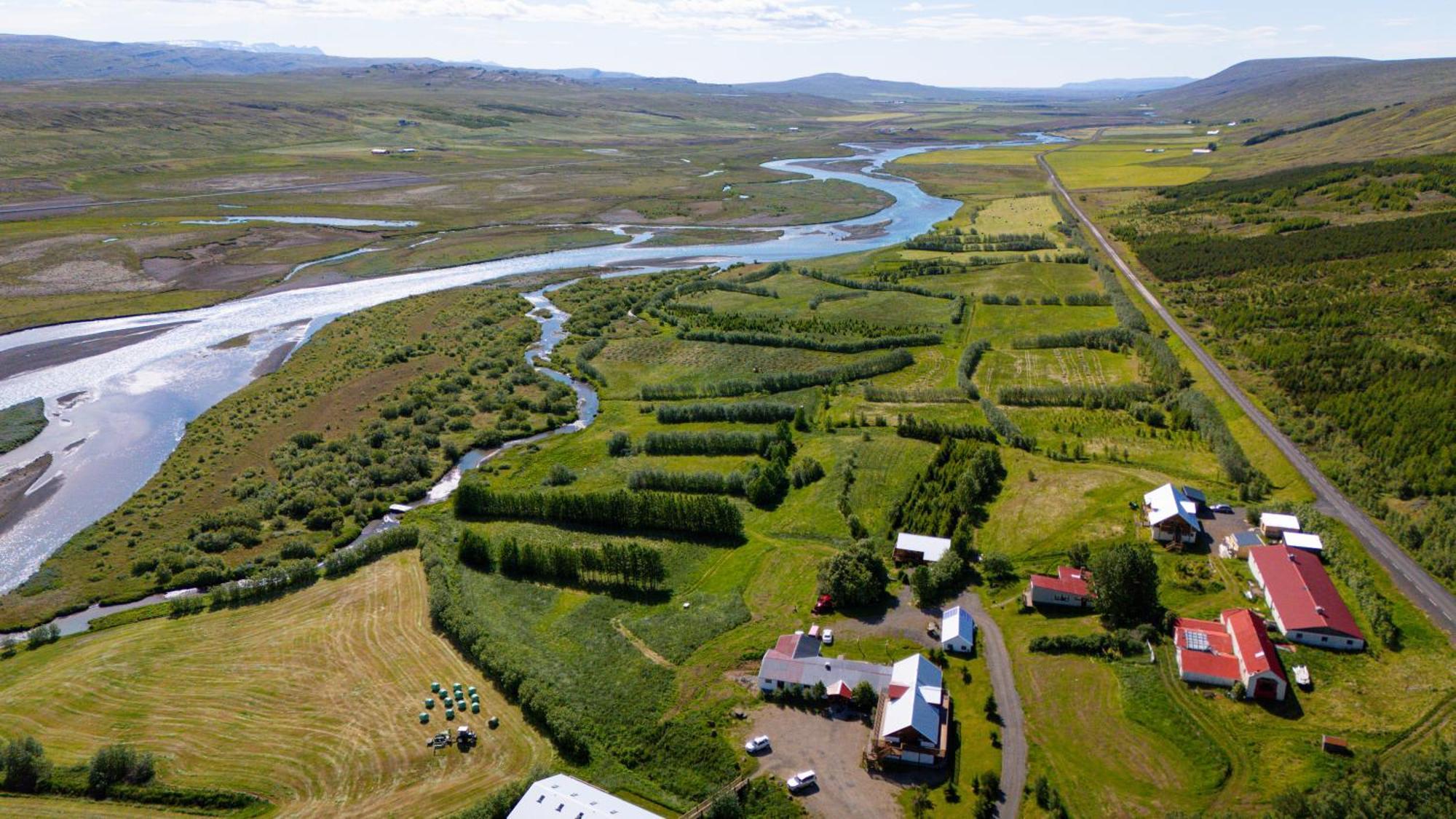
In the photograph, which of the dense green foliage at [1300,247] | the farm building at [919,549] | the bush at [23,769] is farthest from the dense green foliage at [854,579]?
the dense green foliage at [1300,247]

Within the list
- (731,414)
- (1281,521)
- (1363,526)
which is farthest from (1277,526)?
(731,414)

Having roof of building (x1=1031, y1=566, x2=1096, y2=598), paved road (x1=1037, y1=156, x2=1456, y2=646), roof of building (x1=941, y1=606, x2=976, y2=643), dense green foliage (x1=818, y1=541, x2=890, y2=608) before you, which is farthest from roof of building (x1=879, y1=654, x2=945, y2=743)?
paved road (x1=1037, y1=156, x2=1456, y2=646)

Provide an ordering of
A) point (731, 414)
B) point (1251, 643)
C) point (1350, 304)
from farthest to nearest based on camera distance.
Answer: point (1350, 304) < point (731, 414) < point (1251, 643)

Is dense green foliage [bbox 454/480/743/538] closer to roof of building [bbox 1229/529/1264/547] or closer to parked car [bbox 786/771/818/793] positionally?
parked car [bbox 786/771/818/793]

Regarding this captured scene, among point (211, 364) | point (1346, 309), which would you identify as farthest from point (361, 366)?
point (1346, 309)

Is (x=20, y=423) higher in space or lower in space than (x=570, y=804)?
lower

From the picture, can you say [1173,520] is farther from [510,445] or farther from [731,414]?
[510,445]

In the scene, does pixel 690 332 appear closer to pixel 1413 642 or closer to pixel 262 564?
pixel 262 564
